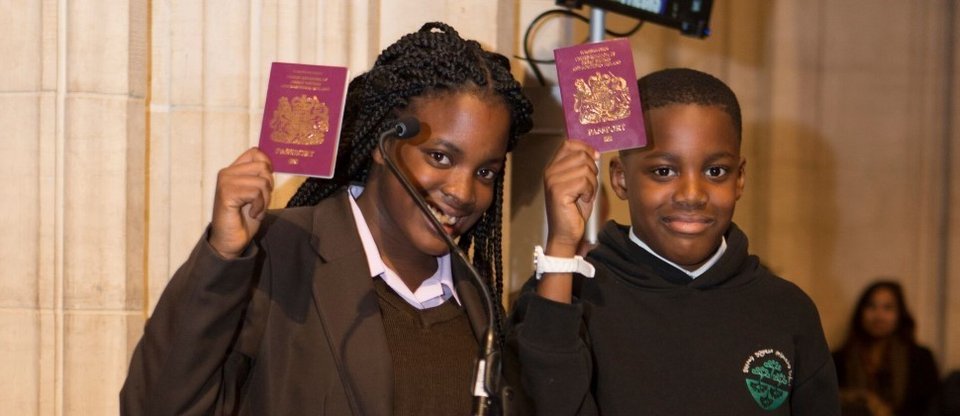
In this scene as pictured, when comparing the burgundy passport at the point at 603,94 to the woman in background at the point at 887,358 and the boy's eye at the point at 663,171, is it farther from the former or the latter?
the woman in background at the point at 887,358

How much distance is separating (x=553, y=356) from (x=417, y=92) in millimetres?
523

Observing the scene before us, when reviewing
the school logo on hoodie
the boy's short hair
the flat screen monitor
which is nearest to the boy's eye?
the boy's short hair

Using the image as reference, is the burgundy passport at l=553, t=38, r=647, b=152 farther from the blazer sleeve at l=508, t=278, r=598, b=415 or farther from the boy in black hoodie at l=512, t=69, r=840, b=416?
the blazer sleeve at l=508, t=278, r=598, b=415

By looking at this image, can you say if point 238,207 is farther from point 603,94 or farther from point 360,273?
point 603,94

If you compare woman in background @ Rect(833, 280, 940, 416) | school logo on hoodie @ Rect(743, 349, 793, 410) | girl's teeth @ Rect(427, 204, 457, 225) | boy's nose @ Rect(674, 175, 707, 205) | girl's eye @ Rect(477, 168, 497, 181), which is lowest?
woman in background @ Rect(833, 280, 940, 416)

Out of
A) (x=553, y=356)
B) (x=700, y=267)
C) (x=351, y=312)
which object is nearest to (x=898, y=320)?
(x=700, y=267)

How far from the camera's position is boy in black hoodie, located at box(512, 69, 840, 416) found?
2008mm

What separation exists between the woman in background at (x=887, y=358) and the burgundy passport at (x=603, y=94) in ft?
9.53

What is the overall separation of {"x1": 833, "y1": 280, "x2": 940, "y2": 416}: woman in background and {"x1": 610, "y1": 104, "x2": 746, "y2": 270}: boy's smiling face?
2683 mm

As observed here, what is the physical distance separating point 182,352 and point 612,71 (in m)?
0.82

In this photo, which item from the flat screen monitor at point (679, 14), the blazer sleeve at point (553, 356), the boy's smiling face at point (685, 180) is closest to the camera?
the blazer sleeve at point (553, 356)

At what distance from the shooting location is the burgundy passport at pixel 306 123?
1.96 meters

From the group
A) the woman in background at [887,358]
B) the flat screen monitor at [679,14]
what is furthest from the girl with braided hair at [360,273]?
the woman in background at [887,358]

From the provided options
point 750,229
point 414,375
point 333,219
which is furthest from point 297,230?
point 750,229
